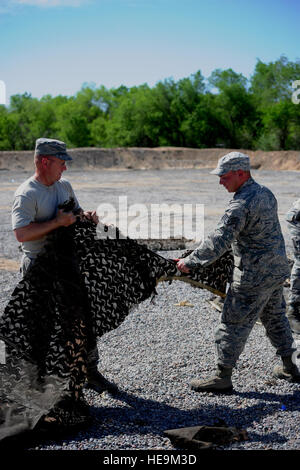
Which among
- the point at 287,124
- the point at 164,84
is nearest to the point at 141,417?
the point at 287,124

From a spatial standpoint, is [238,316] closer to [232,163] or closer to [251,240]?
[251,240]

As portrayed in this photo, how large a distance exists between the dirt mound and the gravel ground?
34.8 metres

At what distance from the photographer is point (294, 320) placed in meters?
6.74

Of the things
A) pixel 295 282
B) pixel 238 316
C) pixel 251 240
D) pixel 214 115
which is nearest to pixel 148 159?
pixel 214 115

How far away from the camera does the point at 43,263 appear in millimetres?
4332

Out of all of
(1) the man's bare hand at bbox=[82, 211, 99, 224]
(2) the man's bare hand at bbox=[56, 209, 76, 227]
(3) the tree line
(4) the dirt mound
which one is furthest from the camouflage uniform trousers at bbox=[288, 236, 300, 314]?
(3) the tree line

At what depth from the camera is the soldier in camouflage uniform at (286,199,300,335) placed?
6.67m

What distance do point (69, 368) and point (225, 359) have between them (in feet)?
4.90

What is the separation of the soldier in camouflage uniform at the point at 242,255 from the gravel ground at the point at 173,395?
343mm

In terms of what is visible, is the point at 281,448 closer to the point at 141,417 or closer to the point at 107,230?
the point at 141,417

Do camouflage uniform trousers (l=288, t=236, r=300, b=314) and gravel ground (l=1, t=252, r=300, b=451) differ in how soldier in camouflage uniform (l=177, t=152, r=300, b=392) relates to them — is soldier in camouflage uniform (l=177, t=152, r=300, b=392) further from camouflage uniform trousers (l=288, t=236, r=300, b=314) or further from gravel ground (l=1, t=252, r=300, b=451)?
camouflage uniform trousers (l=288, t=236, r=300, b=314)

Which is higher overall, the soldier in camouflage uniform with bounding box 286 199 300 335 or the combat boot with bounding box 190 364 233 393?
the soldier in camouflage uniform with bounding box 286 199 300 335

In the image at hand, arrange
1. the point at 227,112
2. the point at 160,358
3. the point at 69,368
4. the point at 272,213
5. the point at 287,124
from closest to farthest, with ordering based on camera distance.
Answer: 1. the point at 69,368
2. the point at 272,213
3. the point at 160,358
4. the point at 287,124
5. the point at 227,112

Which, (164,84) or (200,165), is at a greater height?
(164,84)
